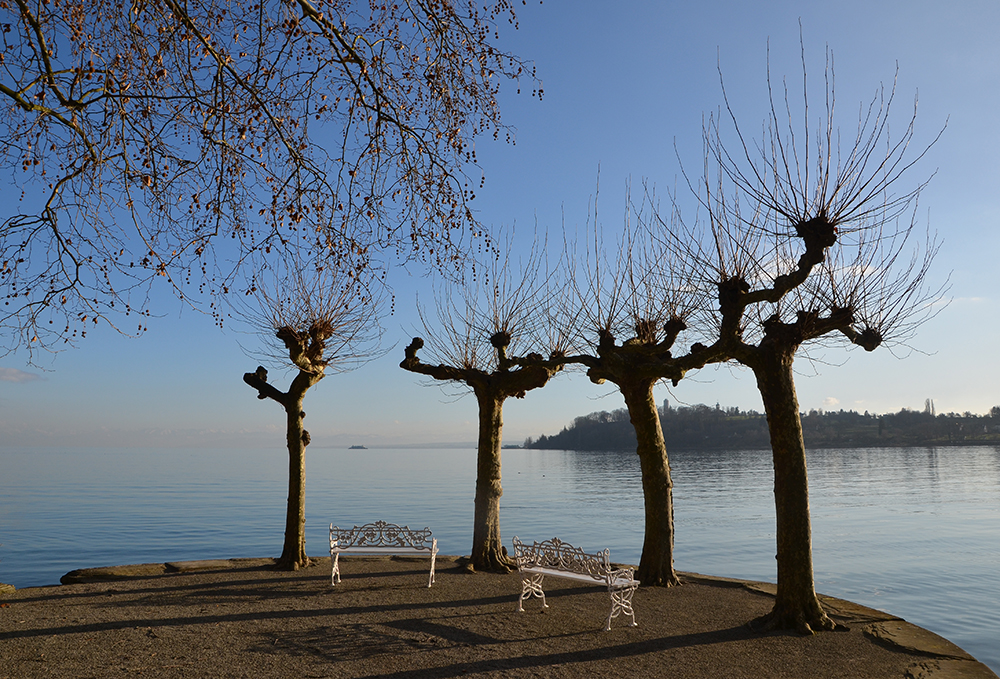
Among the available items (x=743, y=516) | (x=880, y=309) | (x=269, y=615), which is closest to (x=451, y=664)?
(x=269, y=615)

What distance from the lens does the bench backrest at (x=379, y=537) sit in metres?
11.2

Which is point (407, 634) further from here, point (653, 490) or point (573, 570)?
point (653, 490)

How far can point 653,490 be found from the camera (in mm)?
11484

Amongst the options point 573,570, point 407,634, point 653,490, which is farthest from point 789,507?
point 407,634

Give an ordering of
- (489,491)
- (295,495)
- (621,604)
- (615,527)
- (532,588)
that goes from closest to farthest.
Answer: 1. (621,604)
2. (532,588)
3. (295,495)
4. (489,491)
5. (615,527)

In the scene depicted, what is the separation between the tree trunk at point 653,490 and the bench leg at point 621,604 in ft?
7.54

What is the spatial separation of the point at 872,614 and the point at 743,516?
1167 inches

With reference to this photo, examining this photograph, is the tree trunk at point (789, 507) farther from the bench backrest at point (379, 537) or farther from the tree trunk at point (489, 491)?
the bench backrest at point (379, 537)

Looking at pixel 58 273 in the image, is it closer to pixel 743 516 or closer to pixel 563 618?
pixel 563 618

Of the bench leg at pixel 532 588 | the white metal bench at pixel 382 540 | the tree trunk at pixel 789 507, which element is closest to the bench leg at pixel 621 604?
the bench leg at pixel 532 588

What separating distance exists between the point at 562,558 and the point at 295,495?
19.0ft

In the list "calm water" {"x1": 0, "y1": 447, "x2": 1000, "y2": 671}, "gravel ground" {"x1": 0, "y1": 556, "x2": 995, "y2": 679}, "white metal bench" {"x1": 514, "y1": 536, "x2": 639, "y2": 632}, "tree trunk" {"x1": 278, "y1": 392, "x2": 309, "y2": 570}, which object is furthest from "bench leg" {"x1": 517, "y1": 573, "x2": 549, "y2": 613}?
"calm water" {"x1": 0, "y1": 447, "x2": 1000, "y2": 671}

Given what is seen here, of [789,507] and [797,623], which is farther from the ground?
[789,507]

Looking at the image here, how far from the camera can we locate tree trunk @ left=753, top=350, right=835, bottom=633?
26.9 ft
